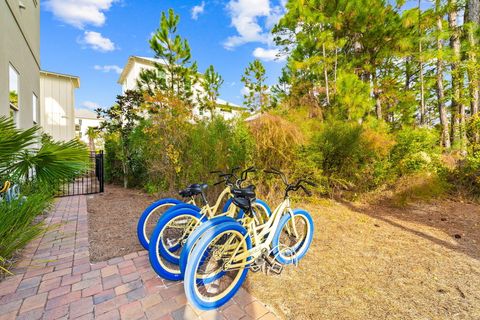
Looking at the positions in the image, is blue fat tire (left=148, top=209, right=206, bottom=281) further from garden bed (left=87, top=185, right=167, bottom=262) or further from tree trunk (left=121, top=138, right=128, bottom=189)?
tree trunk (left=121, top=138, right=128, bottom=189)

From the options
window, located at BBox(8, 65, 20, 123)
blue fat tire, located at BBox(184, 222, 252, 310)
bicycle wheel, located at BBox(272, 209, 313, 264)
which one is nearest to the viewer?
blue fat tire, located at BBox(184, 222, 252, 310)

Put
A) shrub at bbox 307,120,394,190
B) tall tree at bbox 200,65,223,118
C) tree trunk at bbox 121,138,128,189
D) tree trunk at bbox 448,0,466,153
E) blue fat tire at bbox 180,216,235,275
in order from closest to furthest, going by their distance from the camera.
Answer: blue fat tire at bbox 180,216,235,275 → shrub at bbox 307,120,394,190 → tree trunk at bbox 448,0,466,153 → tree trunk at bbox 121,138,128,189 → tall tree at bbox 200,65,223,118

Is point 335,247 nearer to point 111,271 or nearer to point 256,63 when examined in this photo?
point 111,271

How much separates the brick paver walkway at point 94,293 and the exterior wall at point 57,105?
13300 mm

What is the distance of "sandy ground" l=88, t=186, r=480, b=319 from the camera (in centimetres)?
182

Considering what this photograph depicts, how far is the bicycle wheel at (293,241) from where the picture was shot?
2.36m

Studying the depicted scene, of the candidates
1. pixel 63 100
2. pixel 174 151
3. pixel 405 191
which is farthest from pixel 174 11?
pixel 405 191

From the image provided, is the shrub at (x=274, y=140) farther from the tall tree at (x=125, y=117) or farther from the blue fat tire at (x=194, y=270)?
the tall tree at (x=125, y=117)

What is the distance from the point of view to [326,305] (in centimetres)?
183

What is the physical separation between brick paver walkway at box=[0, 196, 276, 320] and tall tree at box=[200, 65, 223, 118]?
491 inches

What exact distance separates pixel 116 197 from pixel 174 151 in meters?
2.51

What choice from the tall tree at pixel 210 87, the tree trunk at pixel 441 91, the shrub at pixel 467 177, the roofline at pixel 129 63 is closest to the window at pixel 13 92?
→ the tall tree at pixel 210 87

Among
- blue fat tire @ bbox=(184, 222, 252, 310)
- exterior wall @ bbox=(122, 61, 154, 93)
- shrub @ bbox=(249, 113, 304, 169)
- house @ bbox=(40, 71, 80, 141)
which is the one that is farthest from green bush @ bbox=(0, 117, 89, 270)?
exterior wall @ bbox=(122, 61, 154, 93)

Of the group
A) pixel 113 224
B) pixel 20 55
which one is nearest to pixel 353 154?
pixel 113 224
